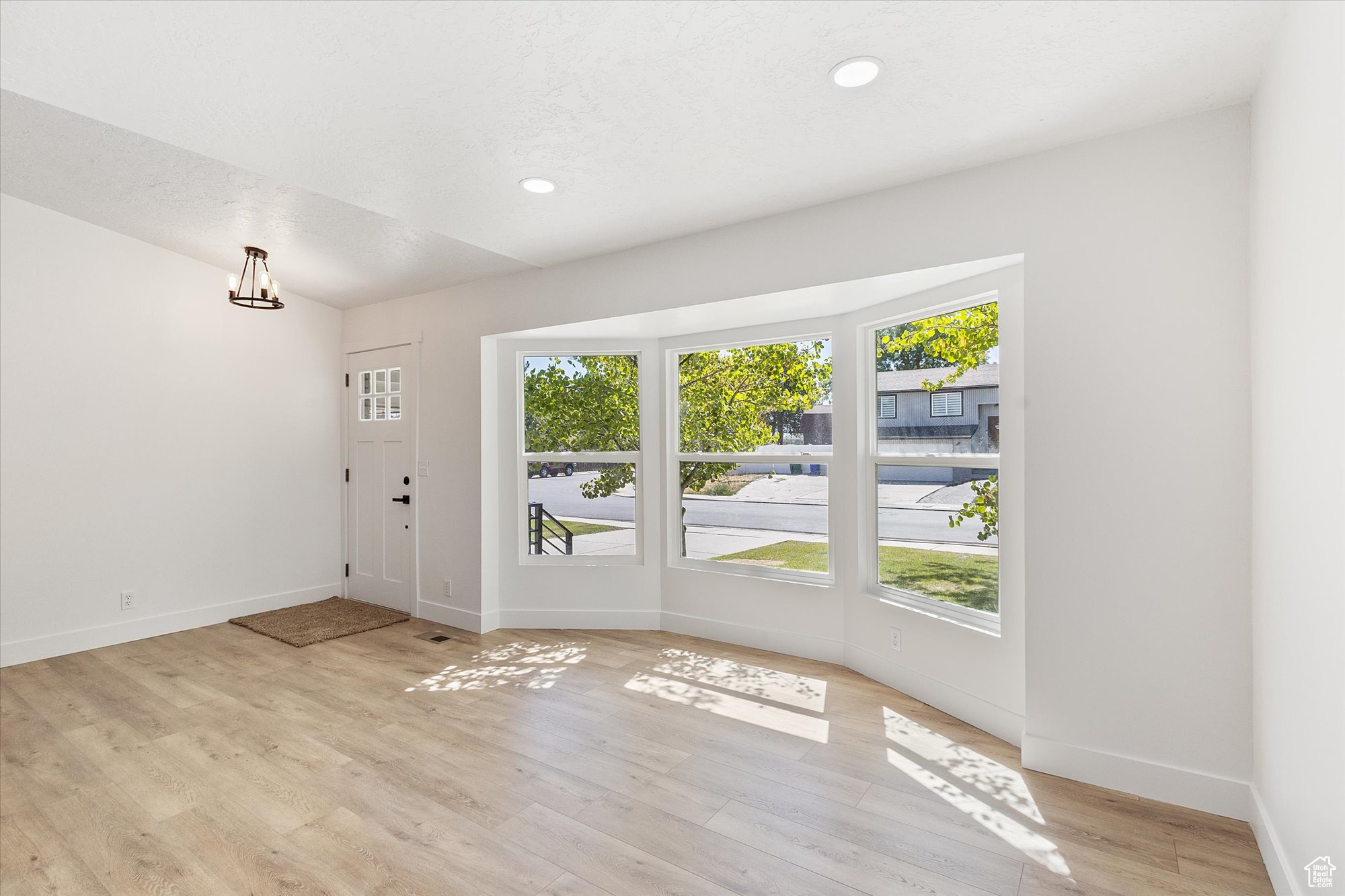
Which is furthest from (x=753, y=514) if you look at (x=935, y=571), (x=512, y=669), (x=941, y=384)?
(x=512, y=669)

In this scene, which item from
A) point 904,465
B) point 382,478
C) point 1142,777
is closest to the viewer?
point 1142,777

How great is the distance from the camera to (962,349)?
303cm

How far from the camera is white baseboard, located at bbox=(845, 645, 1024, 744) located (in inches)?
108

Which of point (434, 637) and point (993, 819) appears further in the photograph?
point (434, 637)

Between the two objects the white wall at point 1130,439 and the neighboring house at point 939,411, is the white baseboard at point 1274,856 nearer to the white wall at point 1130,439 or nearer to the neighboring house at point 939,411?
the white wall at point 1130,439

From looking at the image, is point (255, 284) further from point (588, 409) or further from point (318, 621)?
point (588, 409)

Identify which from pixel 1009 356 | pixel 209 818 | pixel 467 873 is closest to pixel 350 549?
pixel 209 818

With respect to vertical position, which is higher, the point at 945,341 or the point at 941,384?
the point at 945,341

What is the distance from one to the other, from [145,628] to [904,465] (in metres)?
5.07

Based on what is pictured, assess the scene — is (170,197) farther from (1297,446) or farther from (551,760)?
(1297,446)

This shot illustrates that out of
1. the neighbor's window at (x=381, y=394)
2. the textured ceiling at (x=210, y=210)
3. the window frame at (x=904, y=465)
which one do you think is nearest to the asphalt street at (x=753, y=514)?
the window frame at (x=904, y=465)

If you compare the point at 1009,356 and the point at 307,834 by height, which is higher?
the point at 1009,356

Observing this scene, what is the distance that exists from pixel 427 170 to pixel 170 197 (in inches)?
72.6

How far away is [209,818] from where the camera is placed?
89.3 inches
